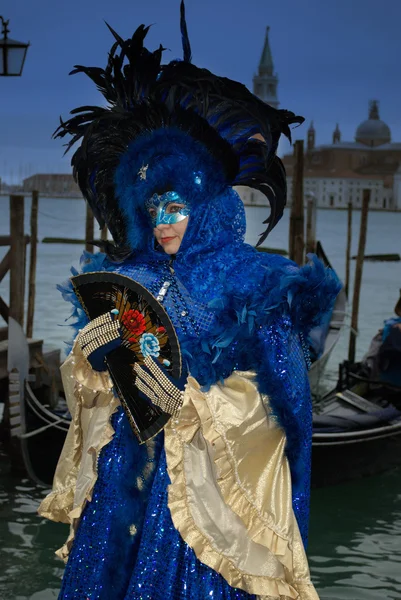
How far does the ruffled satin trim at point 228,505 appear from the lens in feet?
6.66

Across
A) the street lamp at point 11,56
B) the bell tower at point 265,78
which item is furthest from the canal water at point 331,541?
the bell tower at point 265,78

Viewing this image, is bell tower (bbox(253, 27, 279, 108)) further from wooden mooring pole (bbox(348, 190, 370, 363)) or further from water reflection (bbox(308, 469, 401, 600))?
water reflection (bbox(308, 469, 401, 600))

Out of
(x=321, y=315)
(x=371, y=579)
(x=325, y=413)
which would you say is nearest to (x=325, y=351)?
(x=325, y=413)

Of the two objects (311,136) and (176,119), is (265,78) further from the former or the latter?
(176,119)

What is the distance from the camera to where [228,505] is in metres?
2.09

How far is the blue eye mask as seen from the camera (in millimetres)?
2242

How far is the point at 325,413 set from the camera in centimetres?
628

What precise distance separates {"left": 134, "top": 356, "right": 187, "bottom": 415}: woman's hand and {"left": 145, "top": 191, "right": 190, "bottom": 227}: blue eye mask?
0.35 metres

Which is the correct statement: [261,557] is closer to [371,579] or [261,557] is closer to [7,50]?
[371,579]

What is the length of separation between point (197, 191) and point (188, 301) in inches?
10.9

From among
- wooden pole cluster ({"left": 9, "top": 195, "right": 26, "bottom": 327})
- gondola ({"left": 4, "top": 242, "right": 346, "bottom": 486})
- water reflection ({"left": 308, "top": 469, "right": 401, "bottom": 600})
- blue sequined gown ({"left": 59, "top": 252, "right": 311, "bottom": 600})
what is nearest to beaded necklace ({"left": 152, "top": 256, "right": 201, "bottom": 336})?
blue sequined gown ({"left": 59, "top": 252, "right": 311, "bottom": 600})

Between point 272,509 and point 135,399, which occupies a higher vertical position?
point 135,399

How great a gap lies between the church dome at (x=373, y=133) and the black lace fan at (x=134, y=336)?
285ft

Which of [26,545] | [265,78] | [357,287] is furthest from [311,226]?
[265,78]
